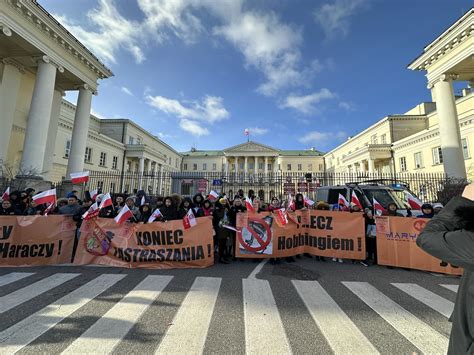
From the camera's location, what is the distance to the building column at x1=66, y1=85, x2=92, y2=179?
63.0ft

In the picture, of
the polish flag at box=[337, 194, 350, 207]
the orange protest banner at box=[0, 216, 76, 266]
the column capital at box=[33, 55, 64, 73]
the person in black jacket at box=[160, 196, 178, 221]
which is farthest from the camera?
the column capital at box=[33, 55, 64, 73]

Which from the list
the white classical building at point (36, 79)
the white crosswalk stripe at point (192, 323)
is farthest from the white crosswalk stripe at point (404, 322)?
the white classical building at point (36, 79)

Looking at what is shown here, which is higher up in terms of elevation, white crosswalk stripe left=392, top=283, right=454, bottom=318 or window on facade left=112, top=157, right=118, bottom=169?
window on facade left=112, top=157, right=118, bottom=169

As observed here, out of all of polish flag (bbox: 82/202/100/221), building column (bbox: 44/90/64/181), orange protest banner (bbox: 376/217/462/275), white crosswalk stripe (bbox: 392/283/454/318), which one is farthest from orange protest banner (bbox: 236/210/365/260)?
building column (bbox: 44/90/64/181)

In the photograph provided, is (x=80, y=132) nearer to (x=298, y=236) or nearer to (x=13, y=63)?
(x=13, y=63)

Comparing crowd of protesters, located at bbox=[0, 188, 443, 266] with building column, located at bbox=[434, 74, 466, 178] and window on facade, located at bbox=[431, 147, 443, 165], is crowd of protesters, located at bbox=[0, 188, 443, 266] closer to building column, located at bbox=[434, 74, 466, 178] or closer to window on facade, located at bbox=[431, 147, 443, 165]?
building column, located at bbox=[434, 74, 466, 178]

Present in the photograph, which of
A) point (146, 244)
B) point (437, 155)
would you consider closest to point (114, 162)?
point (146, 244)

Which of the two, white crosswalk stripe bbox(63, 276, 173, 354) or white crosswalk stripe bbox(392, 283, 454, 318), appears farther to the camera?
white crosswalk stripe bbox(392, 283, 454, 318)

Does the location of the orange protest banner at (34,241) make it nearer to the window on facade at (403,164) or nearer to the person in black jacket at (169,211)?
the person in black jacket at (169,211)

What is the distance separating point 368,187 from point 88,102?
21953 mm

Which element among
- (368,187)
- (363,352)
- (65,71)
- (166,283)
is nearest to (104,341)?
(166,283)

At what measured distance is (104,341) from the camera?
2.86 meters

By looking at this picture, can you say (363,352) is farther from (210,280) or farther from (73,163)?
(73,163)

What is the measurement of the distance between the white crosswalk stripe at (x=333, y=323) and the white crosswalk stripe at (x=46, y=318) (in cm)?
363
